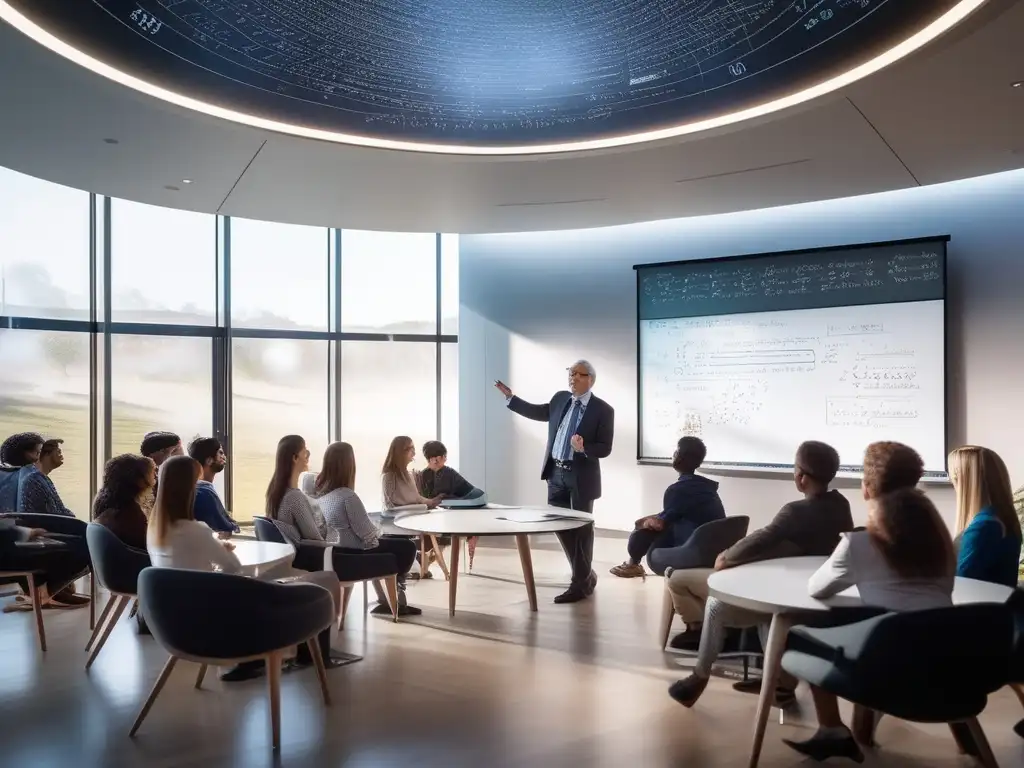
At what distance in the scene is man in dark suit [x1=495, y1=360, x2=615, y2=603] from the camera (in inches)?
241

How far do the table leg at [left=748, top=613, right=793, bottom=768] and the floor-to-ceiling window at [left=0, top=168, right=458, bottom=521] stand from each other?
620cm

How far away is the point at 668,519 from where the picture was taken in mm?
5023

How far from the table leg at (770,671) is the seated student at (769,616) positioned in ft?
1.39

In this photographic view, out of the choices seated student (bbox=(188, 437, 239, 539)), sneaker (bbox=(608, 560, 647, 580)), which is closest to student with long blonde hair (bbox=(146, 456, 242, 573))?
seated student (bbox=(188, 437, 239, 539))

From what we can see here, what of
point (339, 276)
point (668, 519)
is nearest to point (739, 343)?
point (668, 519)

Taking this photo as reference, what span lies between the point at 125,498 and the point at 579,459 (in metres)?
3.20

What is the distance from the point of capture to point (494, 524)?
5.22 meters

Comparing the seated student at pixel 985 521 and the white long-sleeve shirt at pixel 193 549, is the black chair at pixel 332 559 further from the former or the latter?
the seated student at pixel 985 521

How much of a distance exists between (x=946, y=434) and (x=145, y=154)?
20.1 ft

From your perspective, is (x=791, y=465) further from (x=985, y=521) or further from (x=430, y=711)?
(x=430, y=711)

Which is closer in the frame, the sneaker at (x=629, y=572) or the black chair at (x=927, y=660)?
the black chair at (x=927, y=660)

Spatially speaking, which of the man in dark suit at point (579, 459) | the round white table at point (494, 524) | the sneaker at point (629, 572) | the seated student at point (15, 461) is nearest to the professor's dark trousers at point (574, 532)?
the man in dark suit at point (579, 459)

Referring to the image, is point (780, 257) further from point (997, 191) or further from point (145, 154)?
point (145, 154)

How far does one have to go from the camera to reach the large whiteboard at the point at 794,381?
646 cm
